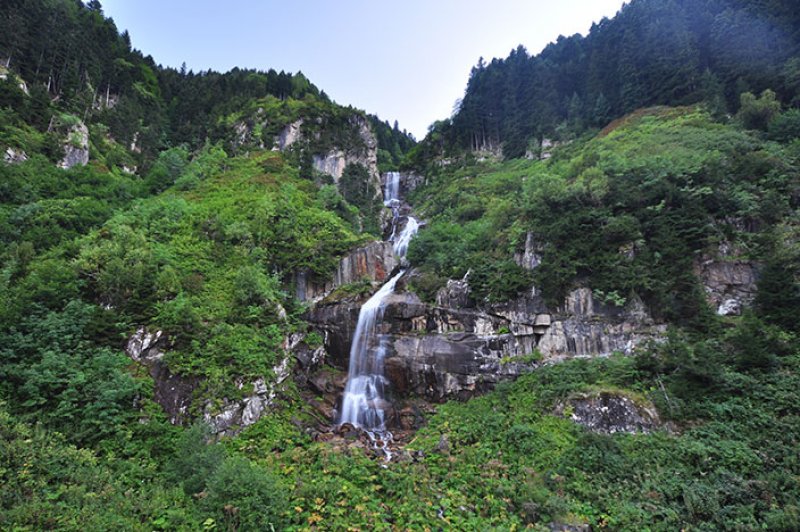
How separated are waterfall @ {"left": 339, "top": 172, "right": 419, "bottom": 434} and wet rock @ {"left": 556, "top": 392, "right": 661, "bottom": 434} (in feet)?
27.6

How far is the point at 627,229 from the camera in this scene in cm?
1773

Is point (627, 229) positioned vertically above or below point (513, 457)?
above

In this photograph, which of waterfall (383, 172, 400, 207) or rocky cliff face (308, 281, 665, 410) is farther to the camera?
waterfall (383, 172, 400, 207)

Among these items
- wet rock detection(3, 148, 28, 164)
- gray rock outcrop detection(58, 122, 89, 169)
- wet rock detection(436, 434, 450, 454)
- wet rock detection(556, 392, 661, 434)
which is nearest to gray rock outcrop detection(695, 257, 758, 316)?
wet rock detection(556, 392, 661, 434)

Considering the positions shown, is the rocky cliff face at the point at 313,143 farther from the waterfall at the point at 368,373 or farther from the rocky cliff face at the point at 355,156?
the waterfall at the point at 368,373

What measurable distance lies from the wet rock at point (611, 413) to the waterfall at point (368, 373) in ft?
Answer: 27.6

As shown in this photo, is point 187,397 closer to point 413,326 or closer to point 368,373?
point 368,373

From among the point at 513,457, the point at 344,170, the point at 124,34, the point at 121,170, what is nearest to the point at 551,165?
the point at 344,170

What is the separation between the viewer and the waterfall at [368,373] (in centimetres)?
1775

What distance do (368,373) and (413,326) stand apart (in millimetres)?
3653

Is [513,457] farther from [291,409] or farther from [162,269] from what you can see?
[162,269]

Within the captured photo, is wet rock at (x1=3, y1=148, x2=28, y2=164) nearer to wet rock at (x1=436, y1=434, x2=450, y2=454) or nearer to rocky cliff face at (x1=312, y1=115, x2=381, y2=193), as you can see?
rocky cliff face at (x1=312, y1=115, x2=381, y2=193)

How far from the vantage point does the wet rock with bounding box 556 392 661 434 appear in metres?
12.8

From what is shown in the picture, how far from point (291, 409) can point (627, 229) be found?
18.6 meters
